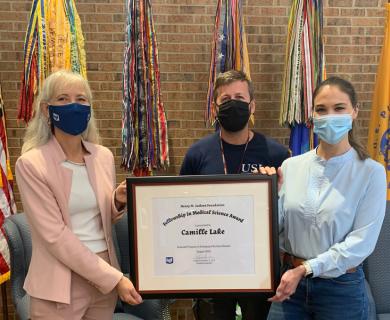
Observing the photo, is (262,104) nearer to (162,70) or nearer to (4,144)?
(162,70)

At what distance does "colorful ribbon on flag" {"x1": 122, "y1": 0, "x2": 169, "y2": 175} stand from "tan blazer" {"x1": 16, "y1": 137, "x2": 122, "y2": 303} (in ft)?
4.81

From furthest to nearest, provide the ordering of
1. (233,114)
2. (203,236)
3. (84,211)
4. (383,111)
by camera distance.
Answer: (383,111)
(233,114)
(203,236)
(84,211)

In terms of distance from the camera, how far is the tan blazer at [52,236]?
Result: 1.53 m

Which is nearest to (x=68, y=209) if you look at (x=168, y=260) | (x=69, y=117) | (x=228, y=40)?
(x=69, y=117)

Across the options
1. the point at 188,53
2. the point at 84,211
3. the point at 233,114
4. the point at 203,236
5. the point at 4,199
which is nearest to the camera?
the point at 84,211

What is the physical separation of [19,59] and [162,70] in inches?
50.0

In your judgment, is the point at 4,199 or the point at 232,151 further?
the point at 4,199

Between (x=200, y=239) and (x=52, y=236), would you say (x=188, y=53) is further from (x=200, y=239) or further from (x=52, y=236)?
(x=52, y=236)

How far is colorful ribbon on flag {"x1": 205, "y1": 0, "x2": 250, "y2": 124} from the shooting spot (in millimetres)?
3061

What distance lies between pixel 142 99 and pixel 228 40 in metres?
0.81

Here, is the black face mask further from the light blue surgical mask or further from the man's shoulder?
the light blue surgical mask

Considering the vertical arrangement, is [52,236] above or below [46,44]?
below

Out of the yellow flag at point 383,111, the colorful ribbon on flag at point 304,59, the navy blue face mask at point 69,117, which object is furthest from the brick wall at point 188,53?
the navy blue face mask at point 69,117

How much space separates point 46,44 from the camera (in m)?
2.81
